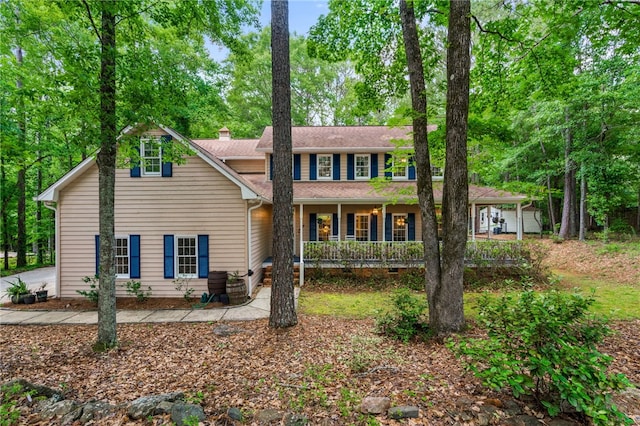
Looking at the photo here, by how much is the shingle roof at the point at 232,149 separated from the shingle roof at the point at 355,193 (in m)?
1.96

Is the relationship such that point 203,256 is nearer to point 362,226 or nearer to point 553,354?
point 362,226

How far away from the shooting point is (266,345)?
4969 mm

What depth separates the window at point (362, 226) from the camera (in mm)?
13242

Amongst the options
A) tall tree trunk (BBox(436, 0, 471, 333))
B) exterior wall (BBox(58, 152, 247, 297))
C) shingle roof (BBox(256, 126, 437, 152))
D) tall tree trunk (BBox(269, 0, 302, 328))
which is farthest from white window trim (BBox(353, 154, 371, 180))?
tall tree trunk (BBox(436, 0, 471, 333))

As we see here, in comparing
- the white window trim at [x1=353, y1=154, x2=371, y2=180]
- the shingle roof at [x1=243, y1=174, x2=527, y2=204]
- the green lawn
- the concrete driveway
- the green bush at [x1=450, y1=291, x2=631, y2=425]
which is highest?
the white window trim at [x1=353, y1=154, x2=371, y2=180]

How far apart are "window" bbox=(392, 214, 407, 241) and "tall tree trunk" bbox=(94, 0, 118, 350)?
11.1m

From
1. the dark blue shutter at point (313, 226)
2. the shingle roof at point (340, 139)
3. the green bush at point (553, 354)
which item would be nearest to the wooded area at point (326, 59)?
the green bush at point (553, 354)

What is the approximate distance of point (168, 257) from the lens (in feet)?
27.9

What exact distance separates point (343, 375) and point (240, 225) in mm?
5780

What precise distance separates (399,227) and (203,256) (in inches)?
349

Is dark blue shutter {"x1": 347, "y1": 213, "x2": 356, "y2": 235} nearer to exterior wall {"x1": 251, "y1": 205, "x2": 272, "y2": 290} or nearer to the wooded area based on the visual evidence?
exterior wall {"x1": 251, "y1": 205, "x2": 272, "y2": 290}

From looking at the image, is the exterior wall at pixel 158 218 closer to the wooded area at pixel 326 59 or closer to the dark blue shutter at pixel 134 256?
the dark blue shutter at pixel 134 256

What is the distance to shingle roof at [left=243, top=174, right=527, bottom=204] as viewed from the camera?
11047 millimetres

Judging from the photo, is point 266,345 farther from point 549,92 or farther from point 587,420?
point 549,92
